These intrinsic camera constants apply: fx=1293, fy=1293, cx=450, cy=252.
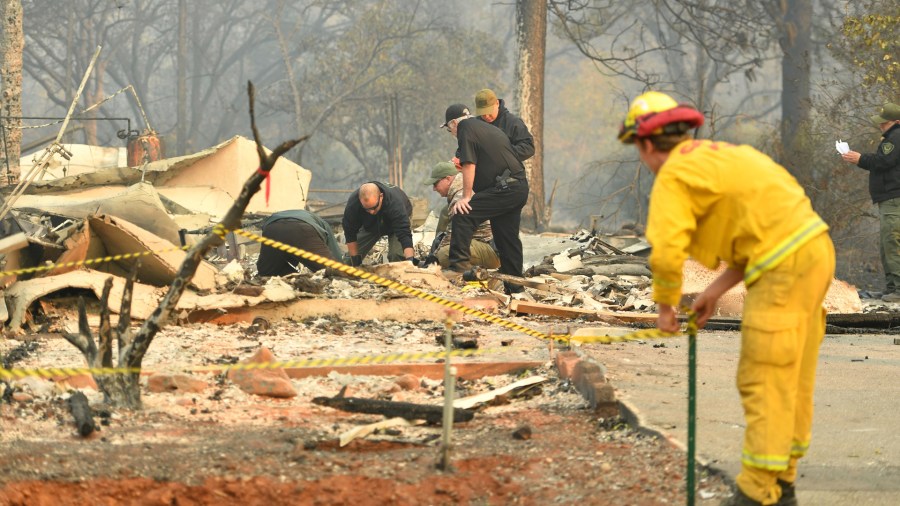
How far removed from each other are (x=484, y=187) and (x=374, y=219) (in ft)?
4.57

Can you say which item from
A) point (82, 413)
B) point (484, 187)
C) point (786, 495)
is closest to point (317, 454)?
point (82, 413)

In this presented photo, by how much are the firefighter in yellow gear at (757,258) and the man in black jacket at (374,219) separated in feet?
26.4

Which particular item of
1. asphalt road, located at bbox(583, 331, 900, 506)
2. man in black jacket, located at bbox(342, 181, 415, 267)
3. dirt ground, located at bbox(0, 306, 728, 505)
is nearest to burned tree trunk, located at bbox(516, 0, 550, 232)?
man in black jacket, located at bbox(342, 181, 415, 267)

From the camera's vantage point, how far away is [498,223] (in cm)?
1195

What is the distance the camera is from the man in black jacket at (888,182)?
1273 centimetres

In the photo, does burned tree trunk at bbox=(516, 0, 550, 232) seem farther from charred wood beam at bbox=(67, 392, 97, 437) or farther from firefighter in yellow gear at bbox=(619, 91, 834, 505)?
firefighter in yellow gear at bbox=(619, 91, 834, 505)

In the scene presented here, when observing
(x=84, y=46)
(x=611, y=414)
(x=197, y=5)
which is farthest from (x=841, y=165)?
(x=197, y=5)

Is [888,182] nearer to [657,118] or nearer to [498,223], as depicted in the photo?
[498,223]

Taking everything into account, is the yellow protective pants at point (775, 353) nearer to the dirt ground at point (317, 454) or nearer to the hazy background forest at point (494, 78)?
the dirt ground at point (317, 454)

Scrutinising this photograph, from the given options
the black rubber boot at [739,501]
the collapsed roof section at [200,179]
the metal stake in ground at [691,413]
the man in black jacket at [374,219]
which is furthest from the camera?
the collapsed roof section at [200,179]

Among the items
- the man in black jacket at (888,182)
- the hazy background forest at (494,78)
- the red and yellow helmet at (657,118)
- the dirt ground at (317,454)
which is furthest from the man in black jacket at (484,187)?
the red and yellow helmet at (657,118)

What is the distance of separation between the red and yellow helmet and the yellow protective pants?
58 cm

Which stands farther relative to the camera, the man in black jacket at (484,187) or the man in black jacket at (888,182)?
the man in black jacket at (888,182)

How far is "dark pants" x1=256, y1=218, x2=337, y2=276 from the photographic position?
37.8ft
